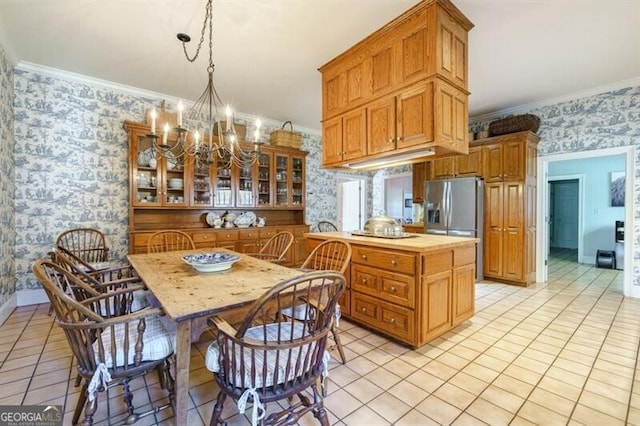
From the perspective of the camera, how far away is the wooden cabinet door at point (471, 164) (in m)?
4.72

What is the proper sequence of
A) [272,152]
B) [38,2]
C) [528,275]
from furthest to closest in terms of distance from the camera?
[272,152] < [528,275] < [38,2]

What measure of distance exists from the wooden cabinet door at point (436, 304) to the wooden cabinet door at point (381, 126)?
124cm

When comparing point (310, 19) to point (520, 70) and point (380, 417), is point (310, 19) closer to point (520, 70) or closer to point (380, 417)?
point (520, 70)

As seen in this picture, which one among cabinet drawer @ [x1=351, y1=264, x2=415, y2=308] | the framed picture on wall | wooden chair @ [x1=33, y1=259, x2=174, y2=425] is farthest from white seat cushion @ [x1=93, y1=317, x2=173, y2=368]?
the framed picture on wall

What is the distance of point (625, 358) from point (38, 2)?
543 centimetres

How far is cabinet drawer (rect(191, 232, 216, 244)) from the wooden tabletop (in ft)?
5.04

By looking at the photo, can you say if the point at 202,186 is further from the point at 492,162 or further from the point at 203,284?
the point at 492,162

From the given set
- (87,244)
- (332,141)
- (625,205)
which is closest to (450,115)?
(332,141)

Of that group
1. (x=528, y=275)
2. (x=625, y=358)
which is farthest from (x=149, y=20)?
(x=528, y=275)

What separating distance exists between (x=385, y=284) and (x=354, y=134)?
5.14ft

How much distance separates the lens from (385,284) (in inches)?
98.7

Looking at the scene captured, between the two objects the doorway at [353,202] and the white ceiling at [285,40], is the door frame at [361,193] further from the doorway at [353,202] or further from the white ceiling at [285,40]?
the white ceiling at [285,40]

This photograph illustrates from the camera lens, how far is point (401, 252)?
2371mm

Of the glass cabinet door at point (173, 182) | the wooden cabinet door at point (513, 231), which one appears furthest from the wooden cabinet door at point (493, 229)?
the glass cabinet door at point (173, 182)
